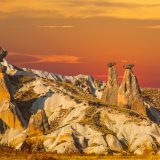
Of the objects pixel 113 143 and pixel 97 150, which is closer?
pixel 97 150

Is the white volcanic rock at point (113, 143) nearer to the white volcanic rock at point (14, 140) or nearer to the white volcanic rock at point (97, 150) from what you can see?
the white volcanic rock at point (97, 150)

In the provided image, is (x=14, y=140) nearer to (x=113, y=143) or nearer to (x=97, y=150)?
(x=97, y=150)

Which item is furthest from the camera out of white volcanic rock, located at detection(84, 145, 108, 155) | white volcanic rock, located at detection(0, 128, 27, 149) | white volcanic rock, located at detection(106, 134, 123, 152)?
white volcanic rock, located at detection(0, 128, 27, 149)

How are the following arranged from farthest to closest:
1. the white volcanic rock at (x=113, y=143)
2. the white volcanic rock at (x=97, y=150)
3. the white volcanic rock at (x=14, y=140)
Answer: the white volcanic rock at (x=14, y=140), the white volcanic rock at (x=113, y=143), the white volcanic rock at (x=97, y=150)

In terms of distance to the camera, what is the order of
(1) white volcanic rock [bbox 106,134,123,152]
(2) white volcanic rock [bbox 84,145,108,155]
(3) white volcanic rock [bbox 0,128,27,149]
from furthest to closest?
(3) white volcanic rock [bbox 0,128,27,149] < (1) white volcanic rock [bbox 106,134,123,152] < (2) white volcanic rock [bbox 84,145,108,155]

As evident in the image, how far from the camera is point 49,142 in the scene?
622 feet

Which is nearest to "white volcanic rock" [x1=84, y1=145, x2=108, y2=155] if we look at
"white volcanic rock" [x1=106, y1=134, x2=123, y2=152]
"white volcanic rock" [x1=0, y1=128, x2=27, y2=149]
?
"white volcanic rock" [x1=106, y1=134, x2=123, y2=152]

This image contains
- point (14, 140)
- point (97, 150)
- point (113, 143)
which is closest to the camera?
point (97, 150)

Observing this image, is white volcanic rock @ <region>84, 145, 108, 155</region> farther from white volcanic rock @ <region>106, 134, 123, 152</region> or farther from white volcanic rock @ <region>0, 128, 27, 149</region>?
white volcanic rock @ <region>0, 128, 27, 149</region>

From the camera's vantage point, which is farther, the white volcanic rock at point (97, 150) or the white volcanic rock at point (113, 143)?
the white volcanic rock at point (113, 143)

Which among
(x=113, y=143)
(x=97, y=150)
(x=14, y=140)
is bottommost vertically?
(x=14, y=140)

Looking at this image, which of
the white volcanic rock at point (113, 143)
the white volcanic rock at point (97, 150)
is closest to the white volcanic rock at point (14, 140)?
the white volcanic rock at point (97, 150)

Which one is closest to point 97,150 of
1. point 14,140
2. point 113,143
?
point 113,143

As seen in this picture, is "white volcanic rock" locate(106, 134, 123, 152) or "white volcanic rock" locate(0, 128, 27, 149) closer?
"white volcanic rock" locate(106, 134, 123, 152)
